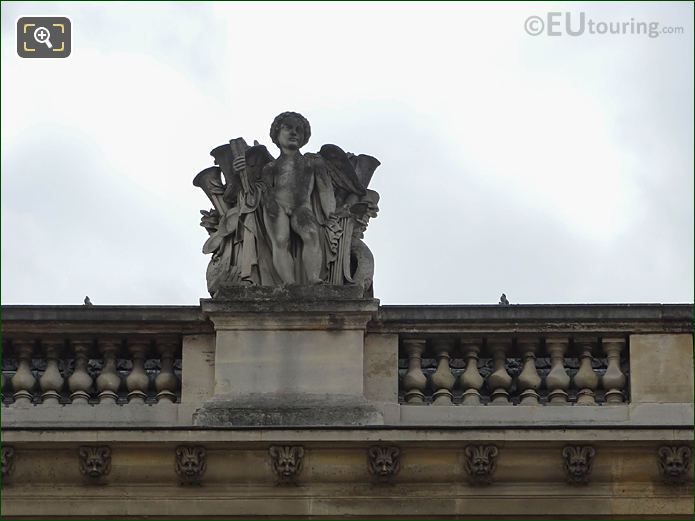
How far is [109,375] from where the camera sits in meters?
20.0

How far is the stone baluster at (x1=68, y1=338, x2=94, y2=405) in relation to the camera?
65.4 ft

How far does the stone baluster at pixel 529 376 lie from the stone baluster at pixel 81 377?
3.76 m

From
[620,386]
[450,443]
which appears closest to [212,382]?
[450,443]

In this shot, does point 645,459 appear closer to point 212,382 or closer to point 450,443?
point 450,443

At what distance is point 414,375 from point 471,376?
1.63 ft

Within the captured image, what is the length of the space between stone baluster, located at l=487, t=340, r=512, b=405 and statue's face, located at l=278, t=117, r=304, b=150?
108 inches

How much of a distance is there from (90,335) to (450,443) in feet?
11.2

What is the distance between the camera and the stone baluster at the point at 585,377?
19.8 m

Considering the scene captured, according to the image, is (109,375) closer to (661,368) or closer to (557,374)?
(557,374)

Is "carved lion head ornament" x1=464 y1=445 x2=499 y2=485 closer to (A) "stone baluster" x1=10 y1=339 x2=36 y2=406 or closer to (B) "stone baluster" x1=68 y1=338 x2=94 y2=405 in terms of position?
(B) "stone baluster" x1=68 y1=338 x2=94 y2=405

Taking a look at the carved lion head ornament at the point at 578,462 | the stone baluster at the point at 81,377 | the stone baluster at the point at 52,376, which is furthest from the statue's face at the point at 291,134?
the carved lion head ornament at the point at 578,462

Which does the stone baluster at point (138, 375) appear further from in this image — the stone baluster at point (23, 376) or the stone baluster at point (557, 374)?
the stone baluster at point (557, 374)

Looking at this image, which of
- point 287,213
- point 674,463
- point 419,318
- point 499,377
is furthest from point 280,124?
point 674,463

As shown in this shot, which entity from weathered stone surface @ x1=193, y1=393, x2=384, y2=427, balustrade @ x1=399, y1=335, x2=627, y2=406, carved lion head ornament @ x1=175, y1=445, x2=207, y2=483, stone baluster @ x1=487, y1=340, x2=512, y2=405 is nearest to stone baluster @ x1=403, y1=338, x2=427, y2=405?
balustrade @ x1=399, y1=335, x2=627, y2=406
